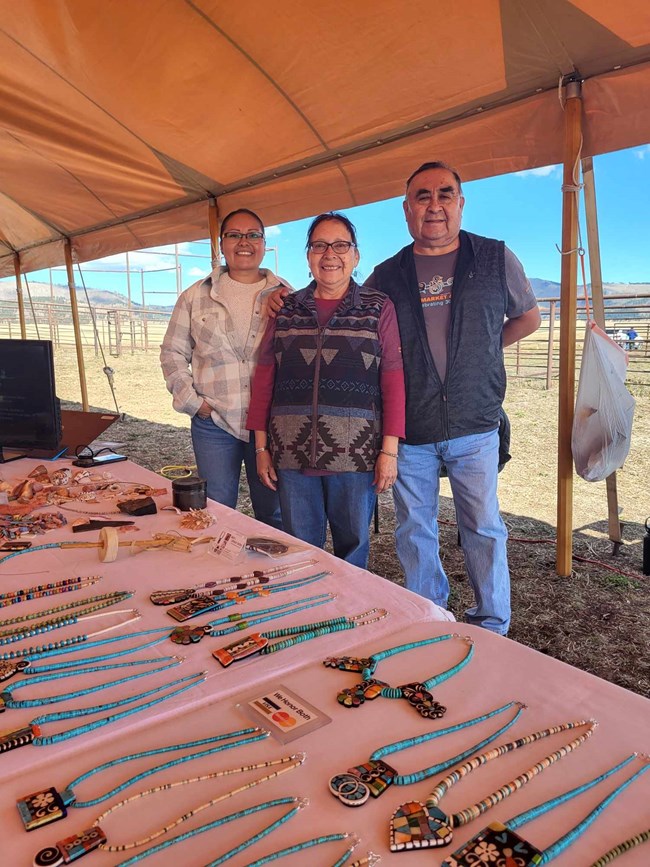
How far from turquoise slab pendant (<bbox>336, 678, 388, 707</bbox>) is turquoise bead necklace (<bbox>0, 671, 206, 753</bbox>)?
199 mm

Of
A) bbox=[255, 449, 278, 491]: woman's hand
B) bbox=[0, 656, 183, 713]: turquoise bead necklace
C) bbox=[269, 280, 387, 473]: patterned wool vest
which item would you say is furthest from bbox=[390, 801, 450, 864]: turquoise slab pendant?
bbox=[255, 449, 278, 491]: woman's hand

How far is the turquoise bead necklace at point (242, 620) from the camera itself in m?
0.92

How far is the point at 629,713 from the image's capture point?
73 centimetres

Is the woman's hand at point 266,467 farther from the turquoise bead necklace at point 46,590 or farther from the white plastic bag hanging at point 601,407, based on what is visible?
the white plastic bag hanging at point 601,407

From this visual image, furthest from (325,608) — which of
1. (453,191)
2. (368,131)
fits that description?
(368,131)

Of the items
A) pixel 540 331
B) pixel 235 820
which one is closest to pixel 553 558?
pixel 235 820

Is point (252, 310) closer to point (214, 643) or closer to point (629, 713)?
point (214, 643)

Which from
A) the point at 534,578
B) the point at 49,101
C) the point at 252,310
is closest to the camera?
the point at 252,310

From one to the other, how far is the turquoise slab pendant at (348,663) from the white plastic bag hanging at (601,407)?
2.02 metres

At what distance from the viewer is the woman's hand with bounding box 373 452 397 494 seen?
72.1 inches

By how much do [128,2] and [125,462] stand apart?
1923mm

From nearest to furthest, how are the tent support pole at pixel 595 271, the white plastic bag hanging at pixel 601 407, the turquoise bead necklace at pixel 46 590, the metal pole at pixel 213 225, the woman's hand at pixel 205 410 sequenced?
the turquoise bead necklace at pixel 46 590 → the woman's hand at pixel 205 410 → the white plastic bag hanging at pixel 601 407 → the tent support pole at pixel 595 271 → the metal pole at pixel 213 225

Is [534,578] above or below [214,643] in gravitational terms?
below

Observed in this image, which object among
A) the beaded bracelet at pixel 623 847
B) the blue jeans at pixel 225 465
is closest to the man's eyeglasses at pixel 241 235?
the blue jeans at pixel 225 465
